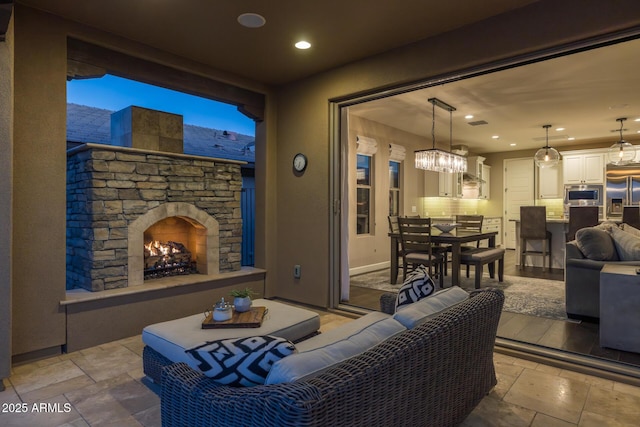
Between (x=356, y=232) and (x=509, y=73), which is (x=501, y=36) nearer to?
(x=509, y=73)

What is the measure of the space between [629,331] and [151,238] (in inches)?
178

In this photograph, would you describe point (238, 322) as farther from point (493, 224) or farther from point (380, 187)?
point (493, 224)

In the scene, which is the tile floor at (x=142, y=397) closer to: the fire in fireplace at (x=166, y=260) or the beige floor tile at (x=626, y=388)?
the beige floor tile at (x=626, y=388)

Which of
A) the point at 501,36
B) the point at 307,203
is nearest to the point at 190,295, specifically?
the point at 307,203

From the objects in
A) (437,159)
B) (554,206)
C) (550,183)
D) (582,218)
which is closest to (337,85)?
(437,159)

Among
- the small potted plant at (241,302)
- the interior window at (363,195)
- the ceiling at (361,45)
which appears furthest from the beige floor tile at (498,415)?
the interior window at (363,195)

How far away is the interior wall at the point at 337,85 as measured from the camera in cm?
267

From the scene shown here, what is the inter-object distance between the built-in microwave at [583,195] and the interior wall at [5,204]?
9.60 metres

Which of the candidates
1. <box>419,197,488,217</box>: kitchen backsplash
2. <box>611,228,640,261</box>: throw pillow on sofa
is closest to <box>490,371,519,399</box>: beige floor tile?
<box>611,228,640,261</box>: throw pillow on sofa

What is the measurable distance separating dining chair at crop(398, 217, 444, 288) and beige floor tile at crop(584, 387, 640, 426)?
8.68 ft

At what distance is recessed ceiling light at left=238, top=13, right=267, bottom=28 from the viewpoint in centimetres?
299

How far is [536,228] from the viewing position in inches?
255

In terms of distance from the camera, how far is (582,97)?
5.22 metres

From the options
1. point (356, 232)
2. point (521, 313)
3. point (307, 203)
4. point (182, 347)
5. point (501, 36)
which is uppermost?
point (501, 36)
